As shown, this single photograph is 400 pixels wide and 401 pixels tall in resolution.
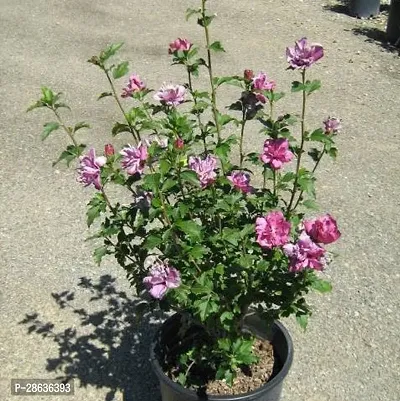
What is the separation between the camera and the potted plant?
188cm

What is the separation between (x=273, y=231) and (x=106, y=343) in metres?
1.58

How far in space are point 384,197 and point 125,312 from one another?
208 centimetres

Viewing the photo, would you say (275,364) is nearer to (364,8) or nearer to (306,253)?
(306,253)

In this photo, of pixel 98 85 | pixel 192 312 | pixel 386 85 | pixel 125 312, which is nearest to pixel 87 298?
pixel 125 312

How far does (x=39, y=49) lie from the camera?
21.8ft

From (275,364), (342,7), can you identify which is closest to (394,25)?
(342,7)

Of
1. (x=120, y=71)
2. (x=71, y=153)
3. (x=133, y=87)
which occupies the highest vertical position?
(x=120, y=71)

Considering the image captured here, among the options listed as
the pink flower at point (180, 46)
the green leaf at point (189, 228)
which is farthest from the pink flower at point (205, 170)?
the pink flower at point (180, 46)

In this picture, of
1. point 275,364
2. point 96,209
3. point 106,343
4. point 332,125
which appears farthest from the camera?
point 106,343

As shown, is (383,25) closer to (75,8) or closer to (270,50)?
(270,50)

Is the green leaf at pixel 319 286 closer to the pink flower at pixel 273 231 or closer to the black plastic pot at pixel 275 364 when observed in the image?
the pink flower at pixel 273 231

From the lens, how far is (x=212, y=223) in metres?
2.21

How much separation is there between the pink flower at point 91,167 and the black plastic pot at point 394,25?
18.5 feet

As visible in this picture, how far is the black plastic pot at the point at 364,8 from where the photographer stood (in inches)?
299
